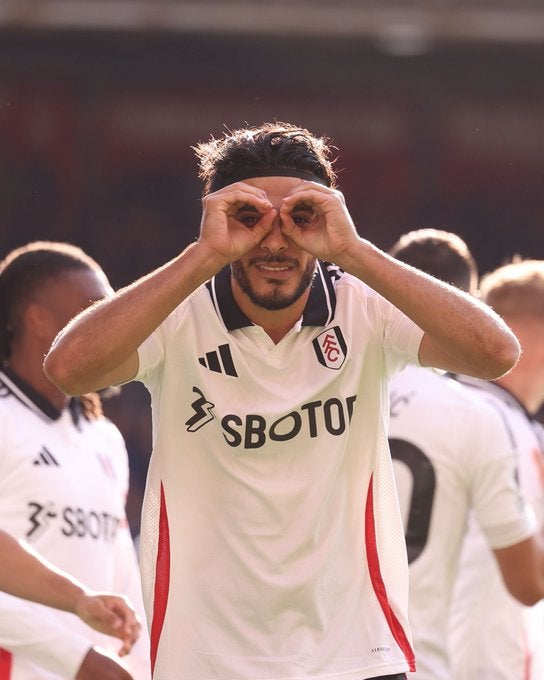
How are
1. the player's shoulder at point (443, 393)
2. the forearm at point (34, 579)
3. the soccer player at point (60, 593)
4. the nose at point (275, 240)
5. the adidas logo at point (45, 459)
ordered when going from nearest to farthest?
the nose at point (275, 240) → the soccer player at point (60, 593) → the forearm at point (34, 579) → the adidas logo at point (45, 459) → the player's shoulder at point (443, 393)

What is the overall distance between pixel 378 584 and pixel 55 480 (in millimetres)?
1223

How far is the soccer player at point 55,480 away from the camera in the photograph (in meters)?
4.22

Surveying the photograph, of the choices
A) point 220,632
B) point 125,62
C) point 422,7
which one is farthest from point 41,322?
point 125,62

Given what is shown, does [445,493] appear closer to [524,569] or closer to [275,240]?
[524,569]

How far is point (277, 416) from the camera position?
355 centimetres

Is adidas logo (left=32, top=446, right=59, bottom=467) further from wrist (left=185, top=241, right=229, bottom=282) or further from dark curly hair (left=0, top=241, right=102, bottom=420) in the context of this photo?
wrist (left=185, top=241, right=229, bottom=282)

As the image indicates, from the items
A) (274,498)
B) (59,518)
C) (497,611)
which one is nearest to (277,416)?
(274,498)

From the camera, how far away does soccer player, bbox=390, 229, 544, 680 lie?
4.65 meters

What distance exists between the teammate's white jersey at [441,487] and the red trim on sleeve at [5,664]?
128 cm

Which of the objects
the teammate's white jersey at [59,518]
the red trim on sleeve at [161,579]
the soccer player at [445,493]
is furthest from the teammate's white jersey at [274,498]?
the soccer player at [445,493]

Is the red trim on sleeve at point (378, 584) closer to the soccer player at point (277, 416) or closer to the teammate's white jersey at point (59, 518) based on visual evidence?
the soccer player at point (277, 416)

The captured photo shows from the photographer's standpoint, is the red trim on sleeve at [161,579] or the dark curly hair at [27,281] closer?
the red trim on sleeve at [161,579]

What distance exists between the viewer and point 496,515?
4637 mm

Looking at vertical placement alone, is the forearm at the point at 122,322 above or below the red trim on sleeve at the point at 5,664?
above
